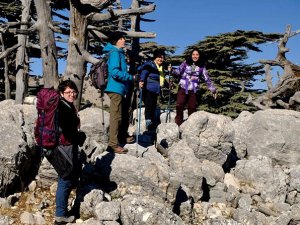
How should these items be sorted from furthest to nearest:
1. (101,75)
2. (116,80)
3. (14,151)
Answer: (116,80)
(101,75)
(14,151)

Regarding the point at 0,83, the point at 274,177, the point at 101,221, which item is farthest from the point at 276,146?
the point at 0,83

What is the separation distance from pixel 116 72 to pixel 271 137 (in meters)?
5.74

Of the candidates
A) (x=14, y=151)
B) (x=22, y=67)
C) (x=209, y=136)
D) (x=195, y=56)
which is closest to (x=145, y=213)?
(x=14, y=151)

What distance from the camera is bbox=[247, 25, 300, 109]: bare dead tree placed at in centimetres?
1528

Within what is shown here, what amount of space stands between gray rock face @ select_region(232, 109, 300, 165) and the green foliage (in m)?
9.78

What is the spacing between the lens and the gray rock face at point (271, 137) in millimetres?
10328

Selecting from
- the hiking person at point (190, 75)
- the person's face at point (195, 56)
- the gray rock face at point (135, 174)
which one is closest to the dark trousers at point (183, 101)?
the hiking person at point (190, 75)

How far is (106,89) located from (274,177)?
4973mm

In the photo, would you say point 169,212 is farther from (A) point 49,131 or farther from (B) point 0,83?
(B) point 0,83

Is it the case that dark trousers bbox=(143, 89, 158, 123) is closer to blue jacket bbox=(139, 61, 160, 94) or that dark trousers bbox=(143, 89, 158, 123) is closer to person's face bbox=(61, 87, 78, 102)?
blue jacket bbox=(139, 61, 160, 94)

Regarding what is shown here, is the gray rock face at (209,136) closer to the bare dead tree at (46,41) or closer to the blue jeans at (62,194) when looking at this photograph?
the bare dead tree at (46,41)

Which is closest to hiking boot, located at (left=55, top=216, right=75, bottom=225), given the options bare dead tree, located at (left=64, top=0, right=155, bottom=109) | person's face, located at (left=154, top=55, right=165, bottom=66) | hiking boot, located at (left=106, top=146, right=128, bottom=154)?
hiking boot, located at (left=106, top=146, right=128, bottom=154)

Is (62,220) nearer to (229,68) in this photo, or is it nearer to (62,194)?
(62,194)

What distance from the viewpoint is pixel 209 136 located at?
9148 millimetres
